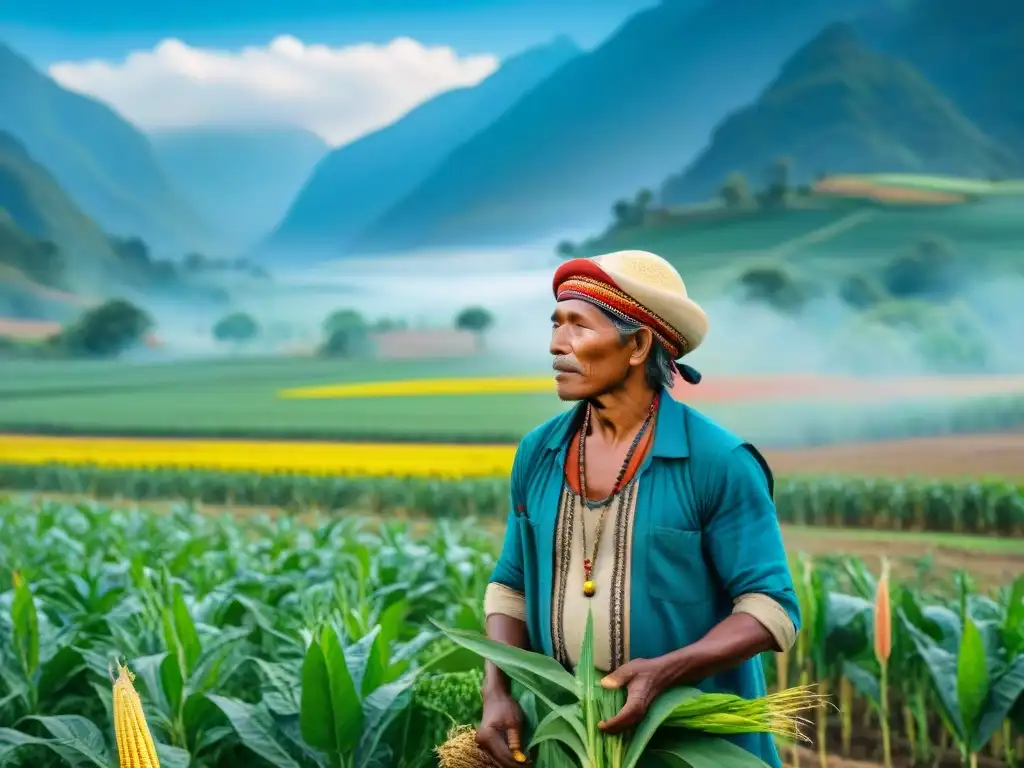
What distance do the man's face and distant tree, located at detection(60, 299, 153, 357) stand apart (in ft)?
31.5

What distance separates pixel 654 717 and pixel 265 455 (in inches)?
358

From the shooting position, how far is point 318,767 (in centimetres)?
239

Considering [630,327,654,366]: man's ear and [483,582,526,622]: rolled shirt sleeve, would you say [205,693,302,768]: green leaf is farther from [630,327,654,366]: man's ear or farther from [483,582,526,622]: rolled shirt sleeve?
[630,327,654,366]: man's ear

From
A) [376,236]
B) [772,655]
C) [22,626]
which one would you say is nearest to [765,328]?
[376,236]

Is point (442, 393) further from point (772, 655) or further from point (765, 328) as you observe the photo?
point (772, 655)

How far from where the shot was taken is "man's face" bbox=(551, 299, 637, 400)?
66.0 inches

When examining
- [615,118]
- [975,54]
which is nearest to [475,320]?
[615,118]

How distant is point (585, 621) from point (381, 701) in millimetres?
847

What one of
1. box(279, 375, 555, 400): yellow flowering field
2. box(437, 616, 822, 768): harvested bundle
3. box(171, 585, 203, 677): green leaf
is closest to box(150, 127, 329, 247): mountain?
box(279, 375, 555, 400): yellow flowering field

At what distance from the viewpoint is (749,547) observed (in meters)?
1.62

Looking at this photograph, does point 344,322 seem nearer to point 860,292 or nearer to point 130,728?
point 860,292

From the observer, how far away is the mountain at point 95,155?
10.6 meters

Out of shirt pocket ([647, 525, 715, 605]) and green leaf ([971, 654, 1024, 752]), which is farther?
green leaf ([971, 654, 1024, 752])

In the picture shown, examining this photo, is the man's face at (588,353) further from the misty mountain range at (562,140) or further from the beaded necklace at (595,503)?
the misty mountain range at (562,140)
